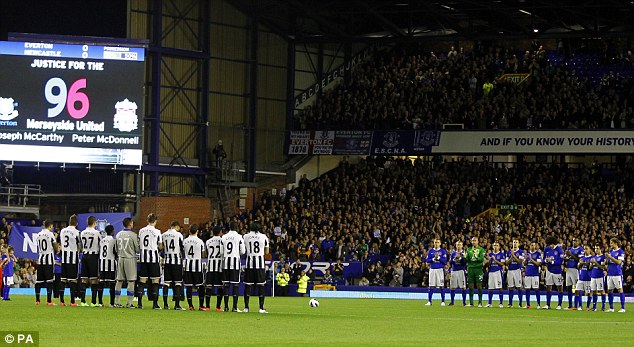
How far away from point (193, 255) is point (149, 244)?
113 cm

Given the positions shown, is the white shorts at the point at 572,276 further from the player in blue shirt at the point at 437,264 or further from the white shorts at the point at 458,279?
the player in blue shirt at the point at 437,264

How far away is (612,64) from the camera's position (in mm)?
62594

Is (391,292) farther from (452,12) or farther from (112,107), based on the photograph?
(452,12)

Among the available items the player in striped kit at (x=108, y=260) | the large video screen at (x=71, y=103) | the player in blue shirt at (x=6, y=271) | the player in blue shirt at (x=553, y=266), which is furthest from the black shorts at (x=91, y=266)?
the large video screen at (x=71, y=103)

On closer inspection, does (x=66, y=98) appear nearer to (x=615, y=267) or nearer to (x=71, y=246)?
(x=71, y=246)

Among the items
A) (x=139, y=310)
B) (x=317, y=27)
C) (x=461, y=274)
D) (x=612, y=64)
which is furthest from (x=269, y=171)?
(x=139, y=310)

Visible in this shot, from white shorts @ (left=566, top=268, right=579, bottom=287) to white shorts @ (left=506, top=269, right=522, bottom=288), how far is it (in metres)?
1.55

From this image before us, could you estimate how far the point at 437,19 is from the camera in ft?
210

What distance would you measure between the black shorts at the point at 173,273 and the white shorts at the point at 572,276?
1298 centimetres

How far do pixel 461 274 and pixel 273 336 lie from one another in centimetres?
1782

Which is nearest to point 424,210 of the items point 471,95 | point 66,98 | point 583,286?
point 471,95

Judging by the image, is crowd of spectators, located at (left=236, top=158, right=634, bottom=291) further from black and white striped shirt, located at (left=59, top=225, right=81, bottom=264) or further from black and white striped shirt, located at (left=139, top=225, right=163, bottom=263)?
black and white striped shirt, located at (left=59, top=225, right=81, bottom=264)

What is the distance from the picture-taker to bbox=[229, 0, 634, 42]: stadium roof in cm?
5988

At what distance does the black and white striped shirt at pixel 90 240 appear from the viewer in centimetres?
3175
